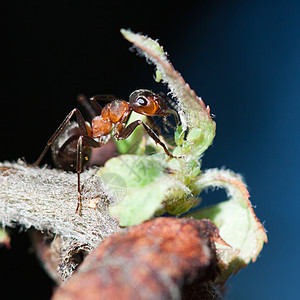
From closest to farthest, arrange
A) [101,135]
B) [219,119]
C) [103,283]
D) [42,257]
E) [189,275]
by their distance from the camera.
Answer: [103,283] < [189,275] < [42,257] < [101,135] < [219,119]

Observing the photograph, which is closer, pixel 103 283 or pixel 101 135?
pixel 103 283

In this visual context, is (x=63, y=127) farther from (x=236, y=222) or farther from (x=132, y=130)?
(x=236, y=222)

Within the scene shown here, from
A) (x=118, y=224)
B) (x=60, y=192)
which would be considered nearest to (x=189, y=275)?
(x=118, y=224)

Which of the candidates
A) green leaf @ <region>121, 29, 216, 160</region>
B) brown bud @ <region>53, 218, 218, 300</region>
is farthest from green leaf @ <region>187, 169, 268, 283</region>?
brown bud @ <region>53, 218, 218, 300</region>

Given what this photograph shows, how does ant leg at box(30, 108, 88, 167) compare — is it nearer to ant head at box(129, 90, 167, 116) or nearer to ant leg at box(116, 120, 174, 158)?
ant head at box(129, 90, 167, 116)

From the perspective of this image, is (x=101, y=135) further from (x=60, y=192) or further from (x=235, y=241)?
(x=235, y=241)

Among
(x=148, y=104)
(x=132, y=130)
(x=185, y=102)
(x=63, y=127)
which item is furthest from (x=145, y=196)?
(x=63, y=127)
